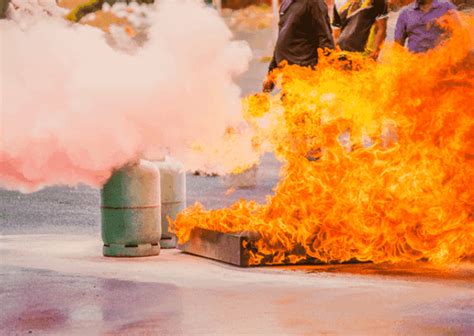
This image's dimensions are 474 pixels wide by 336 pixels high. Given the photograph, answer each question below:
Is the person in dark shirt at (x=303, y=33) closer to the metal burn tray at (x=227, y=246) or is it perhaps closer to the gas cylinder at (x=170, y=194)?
the gas cylinder at (x=170, y=194)

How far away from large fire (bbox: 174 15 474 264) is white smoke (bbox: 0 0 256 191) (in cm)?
102

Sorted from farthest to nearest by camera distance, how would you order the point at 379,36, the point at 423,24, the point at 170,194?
1. the point at 379,36
2. the point at 423,24
3. the point at 170,194

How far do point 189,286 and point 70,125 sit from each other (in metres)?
2.18

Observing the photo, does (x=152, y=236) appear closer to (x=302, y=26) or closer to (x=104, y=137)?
(x=104, y=137)

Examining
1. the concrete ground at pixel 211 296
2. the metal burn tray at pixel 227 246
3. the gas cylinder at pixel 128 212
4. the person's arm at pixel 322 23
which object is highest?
the person's arm at pixel 322 23

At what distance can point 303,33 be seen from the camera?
11422mm

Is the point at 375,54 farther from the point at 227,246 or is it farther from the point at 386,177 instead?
the point at 227,246

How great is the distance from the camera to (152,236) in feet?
35.1

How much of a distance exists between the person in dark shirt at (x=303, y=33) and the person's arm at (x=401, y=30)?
110cm

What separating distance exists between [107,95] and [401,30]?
3.83 m

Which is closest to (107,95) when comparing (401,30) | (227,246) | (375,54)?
(227,246)

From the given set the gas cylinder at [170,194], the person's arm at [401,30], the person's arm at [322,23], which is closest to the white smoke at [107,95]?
the gas cylinder at [170,194]

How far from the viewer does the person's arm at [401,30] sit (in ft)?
39.4

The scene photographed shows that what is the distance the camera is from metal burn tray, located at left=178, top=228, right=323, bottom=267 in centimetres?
973
